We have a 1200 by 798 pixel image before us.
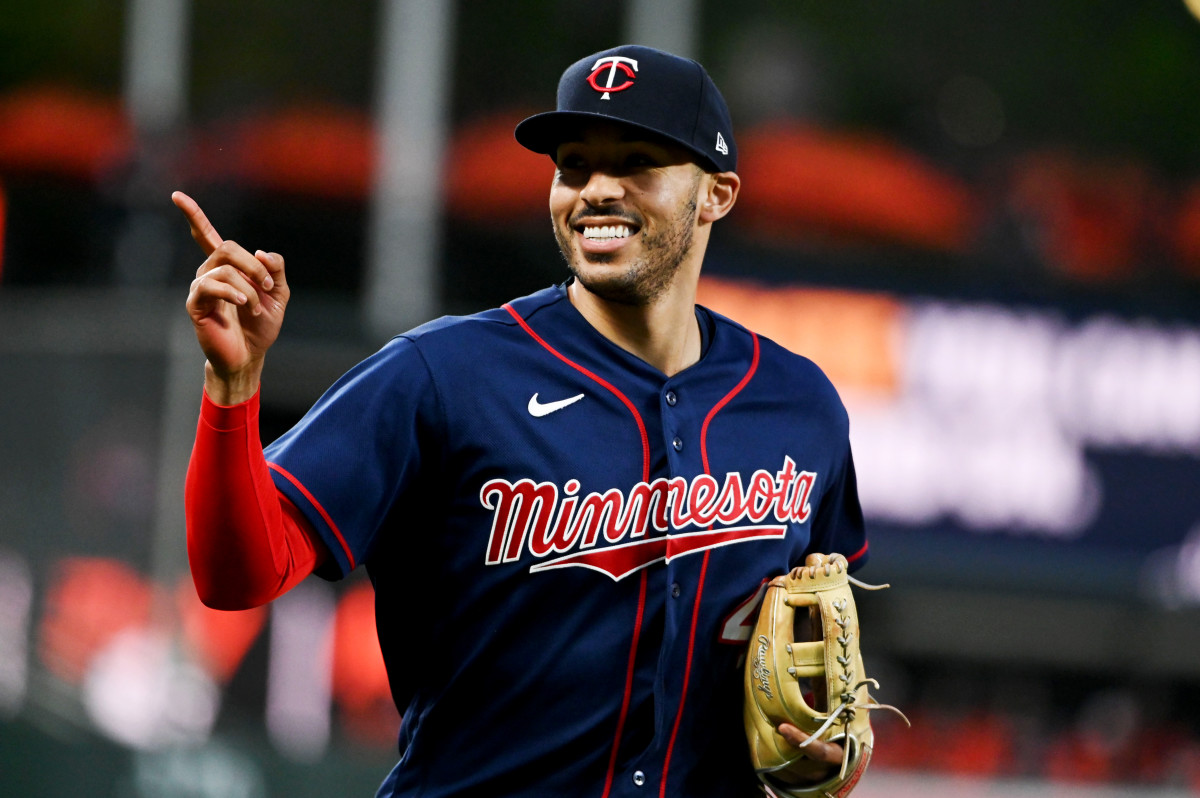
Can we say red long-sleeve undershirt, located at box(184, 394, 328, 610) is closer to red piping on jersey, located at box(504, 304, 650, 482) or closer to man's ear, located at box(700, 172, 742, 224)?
red piping on jersey, located at box(504, 304, 650, 482)

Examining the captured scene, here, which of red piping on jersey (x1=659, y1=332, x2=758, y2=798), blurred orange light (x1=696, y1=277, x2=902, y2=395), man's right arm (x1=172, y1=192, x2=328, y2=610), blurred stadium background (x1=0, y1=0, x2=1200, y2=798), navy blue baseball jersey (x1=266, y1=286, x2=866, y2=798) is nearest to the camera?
man's right arm (x1=172, y1=192, x2=328, y2=610)

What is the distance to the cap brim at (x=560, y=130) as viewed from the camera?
2.57 m

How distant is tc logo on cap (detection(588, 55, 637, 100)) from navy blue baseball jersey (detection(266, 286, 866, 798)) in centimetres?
40

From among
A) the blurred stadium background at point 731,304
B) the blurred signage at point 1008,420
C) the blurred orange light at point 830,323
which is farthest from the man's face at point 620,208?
the blurred signage at point 1008,420

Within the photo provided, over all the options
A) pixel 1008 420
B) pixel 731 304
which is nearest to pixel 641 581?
pixel 731 304

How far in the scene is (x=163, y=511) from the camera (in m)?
7.02

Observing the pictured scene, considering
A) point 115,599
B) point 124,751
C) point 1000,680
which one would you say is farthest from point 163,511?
point 1000,680

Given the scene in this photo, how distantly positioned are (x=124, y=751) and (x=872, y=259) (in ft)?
16.3

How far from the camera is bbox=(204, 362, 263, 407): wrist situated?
6.97ft

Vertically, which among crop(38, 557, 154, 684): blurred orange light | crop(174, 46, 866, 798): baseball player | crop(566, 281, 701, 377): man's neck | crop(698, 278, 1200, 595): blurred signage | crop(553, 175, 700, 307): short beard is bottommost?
crop(38, 557, 154, 684): blurred orange light

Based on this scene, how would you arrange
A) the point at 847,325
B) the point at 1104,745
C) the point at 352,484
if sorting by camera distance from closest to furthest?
the point at 352,484 < the point at 847,325 < the point at 1104,745

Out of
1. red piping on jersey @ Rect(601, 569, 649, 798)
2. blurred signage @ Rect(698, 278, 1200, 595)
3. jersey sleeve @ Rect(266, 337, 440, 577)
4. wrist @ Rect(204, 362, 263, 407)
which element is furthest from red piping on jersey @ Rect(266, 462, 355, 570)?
blurred signage @ Rect(698, 278, 1200, 595)

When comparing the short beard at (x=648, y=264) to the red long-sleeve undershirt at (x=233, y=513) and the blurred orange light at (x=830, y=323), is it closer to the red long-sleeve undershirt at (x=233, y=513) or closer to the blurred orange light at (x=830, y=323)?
the red long-sleeve undershirt at (x=233, y=513)

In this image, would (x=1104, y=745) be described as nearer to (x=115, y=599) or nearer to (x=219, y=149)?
(x=115, y=599)
